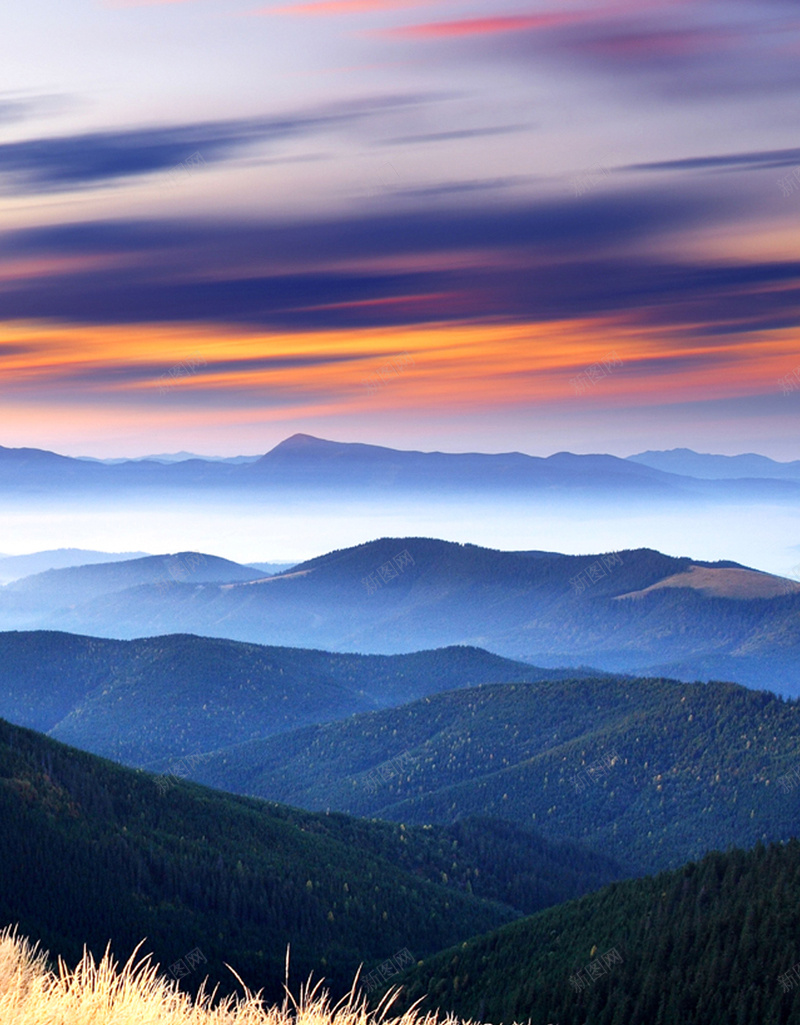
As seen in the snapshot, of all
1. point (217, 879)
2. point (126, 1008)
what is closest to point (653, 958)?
point (126, 1008)

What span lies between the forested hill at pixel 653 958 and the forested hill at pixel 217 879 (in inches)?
751

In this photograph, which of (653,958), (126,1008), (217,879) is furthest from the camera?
(217,879)

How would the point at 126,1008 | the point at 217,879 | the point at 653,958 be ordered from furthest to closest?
the point at 217,879 → the point at 653,958 → the point at 126,1008

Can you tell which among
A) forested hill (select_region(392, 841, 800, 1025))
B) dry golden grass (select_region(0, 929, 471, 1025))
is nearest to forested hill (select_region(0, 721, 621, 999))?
forested hill (select_region(392, 841, 800, 1025))

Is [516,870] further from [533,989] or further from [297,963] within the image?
[533,989]

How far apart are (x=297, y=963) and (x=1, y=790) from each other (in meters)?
39.7

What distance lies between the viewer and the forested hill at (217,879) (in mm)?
110250

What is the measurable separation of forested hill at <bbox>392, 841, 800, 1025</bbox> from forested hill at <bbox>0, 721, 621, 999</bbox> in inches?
751

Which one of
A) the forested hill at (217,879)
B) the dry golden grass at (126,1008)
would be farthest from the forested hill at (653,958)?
the dry golden grass at (126,1008)

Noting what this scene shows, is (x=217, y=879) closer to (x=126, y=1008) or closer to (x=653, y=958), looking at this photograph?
(x=653, y=958)

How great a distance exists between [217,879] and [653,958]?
242ft

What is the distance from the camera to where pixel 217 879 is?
133875 millimetres

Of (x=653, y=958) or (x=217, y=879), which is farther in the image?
(x=217, y=879)

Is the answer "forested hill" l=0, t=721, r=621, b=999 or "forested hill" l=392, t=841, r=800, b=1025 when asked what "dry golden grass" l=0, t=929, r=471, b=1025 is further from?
"forested hill" l=0, t=721, r=621, b=999
